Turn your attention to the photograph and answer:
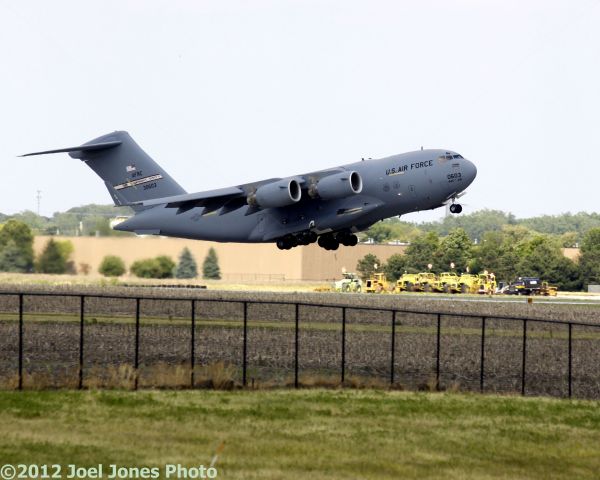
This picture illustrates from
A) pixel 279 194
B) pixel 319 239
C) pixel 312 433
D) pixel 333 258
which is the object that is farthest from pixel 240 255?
pixel 312 433

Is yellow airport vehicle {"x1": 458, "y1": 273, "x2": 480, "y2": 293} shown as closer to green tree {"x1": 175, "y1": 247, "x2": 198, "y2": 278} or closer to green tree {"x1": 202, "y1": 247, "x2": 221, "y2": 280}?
green tree {"x1": 202, "y1": 247, "x2": 221, "y2": 280}

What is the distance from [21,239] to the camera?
62531mm

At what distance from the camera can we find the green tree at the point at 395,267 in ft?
323

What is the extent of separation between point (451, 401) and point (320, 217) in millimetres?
17932

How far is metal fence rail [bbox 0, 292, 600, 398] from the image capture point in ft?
107

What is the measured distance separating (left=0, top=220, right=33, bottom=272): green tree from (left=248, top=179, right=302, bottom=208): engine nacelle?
1922cm

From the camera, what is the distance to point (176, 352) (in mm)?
40094

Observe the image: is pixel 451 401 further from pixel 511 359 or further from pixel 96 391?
pixel 511 359

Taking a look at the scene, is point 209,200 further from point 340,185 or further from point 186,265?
point 186,265

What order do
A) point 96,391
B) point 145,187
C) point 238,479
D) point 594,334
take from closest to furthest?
1. point 238,479
2. point 96,391
3. point 594,334
4. point 145,187

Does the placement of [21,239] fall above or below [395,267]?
above

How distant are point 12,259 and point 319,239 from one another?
19.8 metres

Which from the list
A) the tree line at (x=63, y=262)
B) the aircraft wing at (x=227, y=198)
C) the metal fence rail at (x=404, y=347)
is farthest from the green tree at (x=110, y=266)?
the aircraft wing at (x=227, y=198)

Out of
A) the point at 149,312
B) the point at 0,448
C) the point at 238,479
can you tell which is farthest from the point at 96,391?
the point at 149,312
